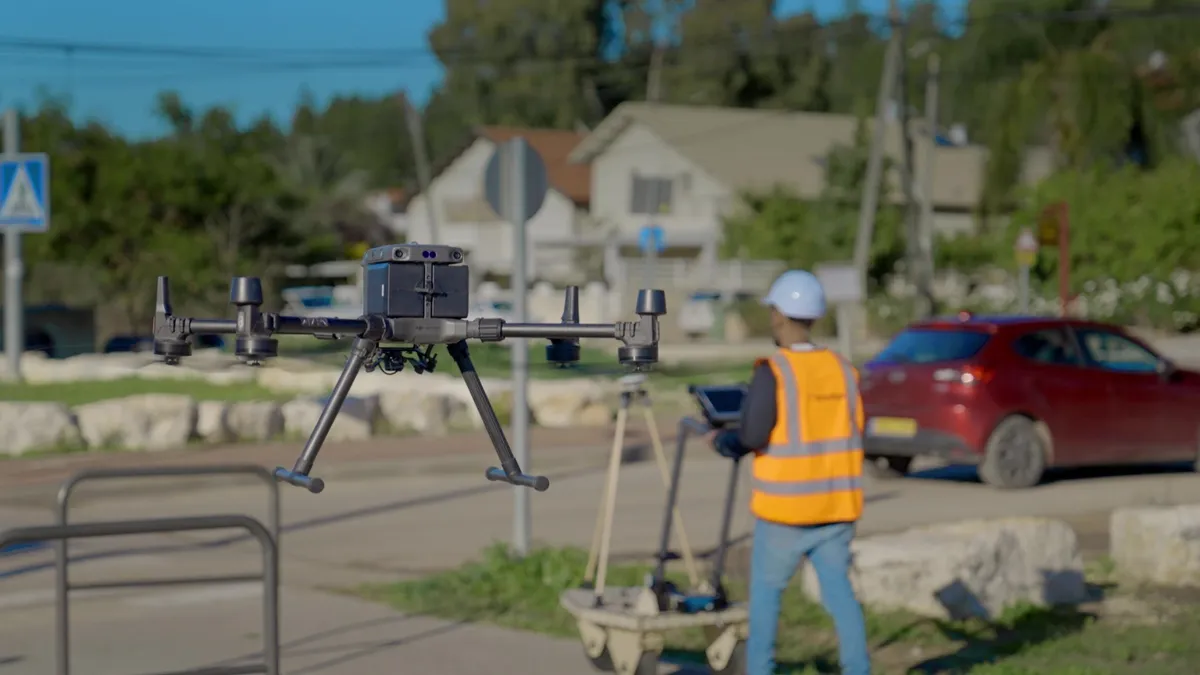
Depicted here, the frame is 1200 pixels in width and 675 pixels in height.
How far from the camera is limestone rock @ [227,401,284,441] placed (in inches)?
702

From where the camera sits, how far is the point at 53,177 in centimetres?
4291

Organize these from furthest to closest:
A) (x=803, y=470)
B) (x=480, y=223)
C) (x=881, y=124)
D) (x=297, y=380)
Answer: (x=480, y=223)
(x=881, y=124)
(x=297, y=380)
(x=803, y=470)

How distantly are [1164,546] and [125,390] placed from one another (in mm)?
17310

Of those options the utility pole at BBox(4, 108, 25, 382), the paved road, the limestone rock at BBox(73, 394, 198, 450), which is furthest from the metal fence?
the utility pole at BBox(4, 108, 25, 382)

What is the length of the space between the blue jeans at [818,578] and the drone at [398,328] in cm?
248

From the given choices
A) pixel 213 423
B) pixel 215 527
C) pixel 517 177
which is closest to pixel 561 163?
pixel 213 423

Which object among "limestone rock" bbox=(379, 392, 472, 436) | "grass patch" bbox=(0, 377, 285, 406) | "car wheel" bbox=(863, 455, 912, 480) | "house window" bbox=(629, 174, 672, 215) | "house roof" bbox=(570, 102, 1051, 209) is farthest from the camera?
"house roof" bbox=(570, 102, 1051, 209)

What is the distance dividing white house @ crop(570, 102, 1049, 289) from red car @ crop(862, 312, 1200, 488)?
41131 millimetres

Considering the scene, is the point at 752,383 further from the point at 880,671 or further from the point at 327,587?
the point at 327,587

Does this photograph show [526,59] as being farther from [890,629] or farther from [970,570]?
[890,629]

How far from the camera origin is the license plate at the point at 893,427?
598 inches

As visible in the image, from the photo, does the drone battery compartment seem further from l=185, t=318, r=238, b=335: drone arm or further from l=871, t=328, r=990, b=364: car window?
l=871, t=328, r=990, b=364: car window

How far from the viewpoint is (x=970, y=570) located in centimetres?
891

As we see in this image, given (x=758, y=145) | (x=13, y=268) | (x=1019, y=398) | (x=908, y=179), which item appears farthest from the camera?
(x=758, y=145)
